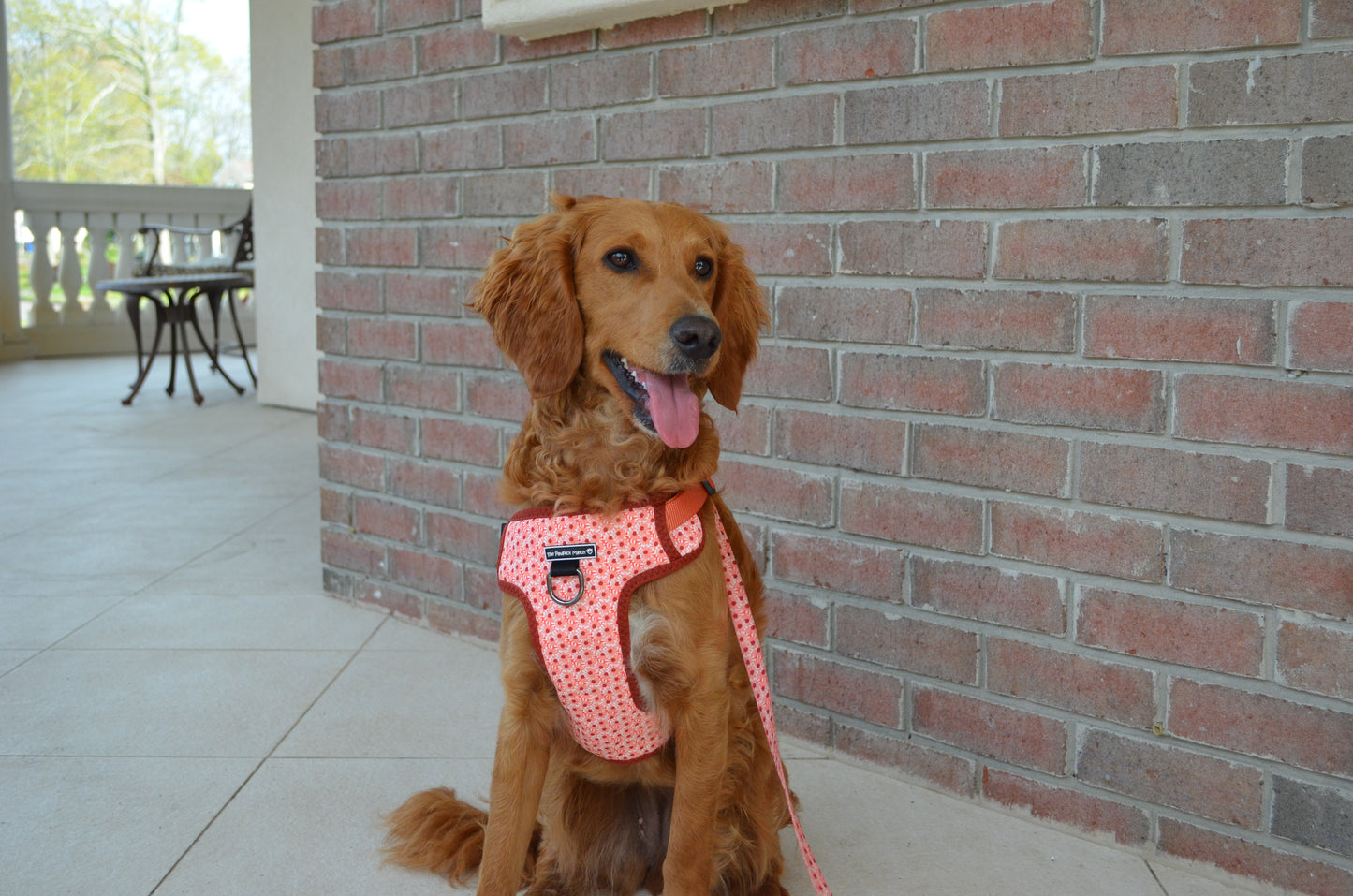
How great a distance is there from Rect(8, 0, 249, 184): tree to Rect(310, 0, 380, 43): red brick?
2089cm

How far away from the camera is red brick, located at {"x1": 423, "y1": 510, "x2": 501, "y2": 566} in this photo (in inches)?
123

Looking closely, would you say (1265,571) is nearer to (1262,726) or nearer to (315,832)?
(1262,726)

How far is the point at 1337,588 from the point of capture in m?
1.80

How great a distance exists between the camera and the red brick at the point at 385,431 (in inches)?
130

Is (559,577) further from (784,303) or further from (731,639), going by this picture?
(784,303)

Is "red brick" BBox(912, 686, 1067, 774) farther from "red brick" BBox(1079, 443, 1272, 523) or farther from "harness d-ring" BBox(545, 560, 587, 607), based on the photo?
"harness d-ring" BBox(545, 560, 587, 607)

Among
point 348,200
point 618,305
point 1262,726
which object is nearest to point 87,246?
point 348,200

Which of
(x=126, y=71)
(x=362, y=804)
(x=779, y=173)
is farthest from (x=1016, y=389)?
(x=126, y=71)

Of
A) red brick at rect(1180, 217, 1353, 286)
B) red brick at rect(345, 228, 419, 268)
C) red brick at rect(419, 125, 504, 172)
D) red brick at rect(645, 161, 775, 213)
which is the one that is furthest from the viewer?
red brick at rect(345, 228, 419, 268)

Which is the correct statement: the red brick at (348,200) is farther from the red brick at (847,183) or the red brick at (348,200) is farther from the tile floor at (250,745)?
the red brick at (847,183)

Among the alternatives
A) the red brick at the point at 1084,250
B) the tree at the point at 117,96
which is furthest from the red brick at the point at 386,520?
the tree at the point at 117,96

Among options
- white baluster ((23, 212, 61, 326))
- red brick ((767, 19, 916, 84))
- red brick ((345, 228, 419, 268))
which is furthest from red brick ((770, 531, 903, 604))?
white baluster ((23, 212, 61, 326))

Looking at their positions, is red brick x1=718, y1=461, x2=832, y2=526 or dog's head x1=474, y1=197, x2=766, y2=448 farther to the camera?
red brick x1=718, y1=461, x2=832, y2=526

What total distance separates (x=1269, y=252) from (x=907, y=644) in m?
1.08
